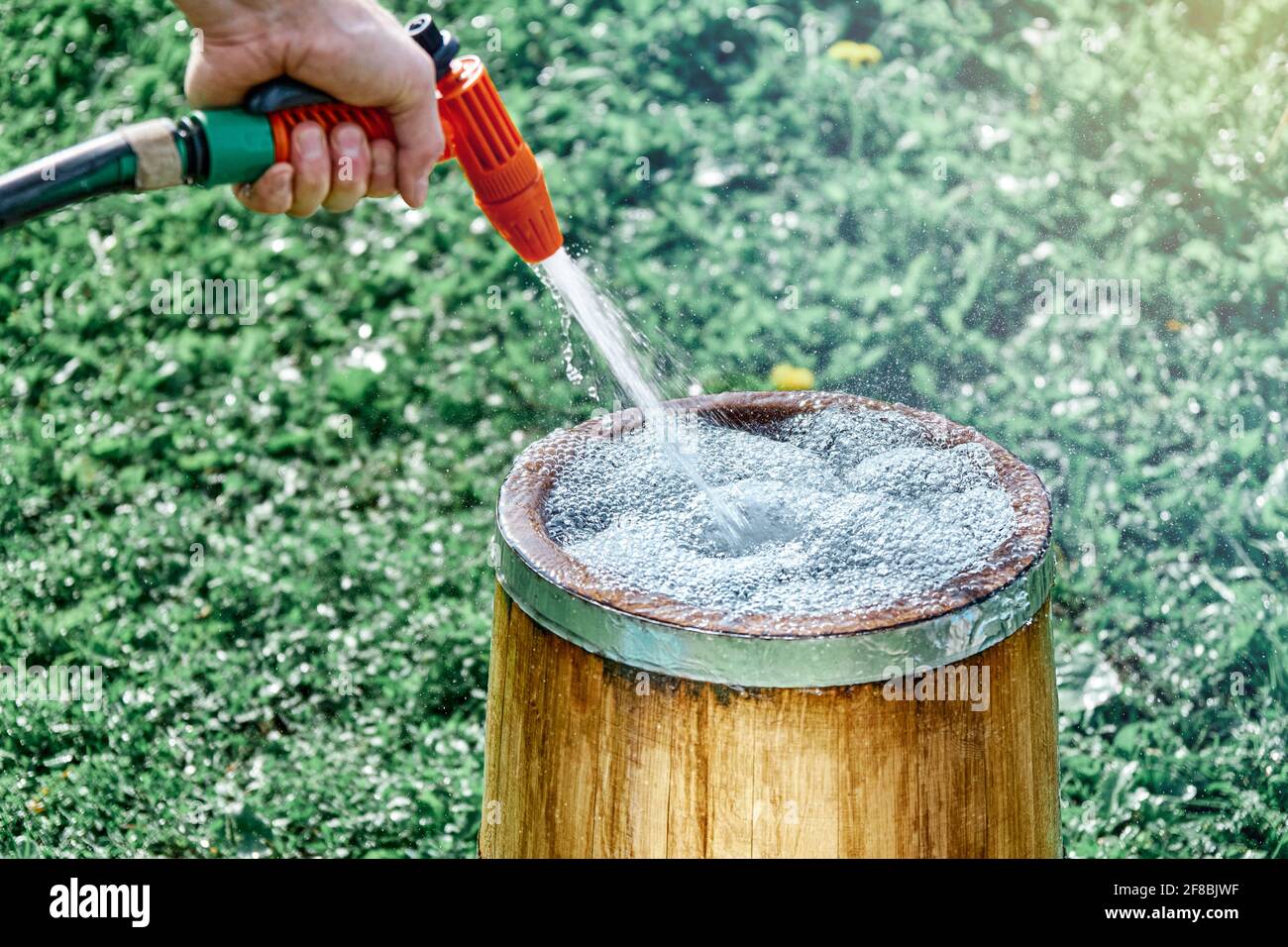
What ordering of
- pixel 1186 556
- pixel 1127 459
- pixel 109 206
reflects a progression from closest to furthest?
pixel 1186 556
pixel 1127 459
pixel 109 206

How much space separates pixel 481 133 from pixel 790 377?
191cm

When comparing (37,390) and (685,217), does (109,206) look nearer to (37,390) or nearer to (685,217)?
(37,390)

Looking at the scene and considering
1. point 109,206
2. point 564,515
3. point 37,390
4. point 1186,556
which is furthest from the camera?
point 109,206

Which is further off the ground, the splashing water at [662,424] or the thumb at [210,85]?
the thumb at [210,85]

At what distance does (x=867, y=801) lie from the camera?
5.80 ft

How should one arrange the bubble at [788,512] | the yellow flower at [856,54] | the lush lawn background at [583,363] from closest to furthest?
the bubble at [788,512] < the lush lawn background at [583,363] < the yellow flower at [856,54]

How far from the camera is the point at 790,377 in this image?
13.0 ft

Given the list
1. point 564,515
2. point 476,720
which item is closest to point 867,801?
point 564,515

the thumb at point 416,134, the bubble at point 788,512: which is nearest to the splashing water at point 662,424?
the bubble at point 788,512

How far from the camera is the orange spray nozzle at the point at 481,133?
217cm

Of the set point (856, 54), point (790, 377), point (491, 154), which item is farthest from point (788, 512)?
point (856, 54)

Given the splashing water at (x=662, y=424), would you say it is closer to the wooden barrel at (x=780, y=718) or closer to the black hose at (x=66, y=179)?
the wooden barrel at (x=780, y=718)

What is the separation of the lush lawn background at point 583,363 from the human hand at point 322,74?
1377 millimetres
